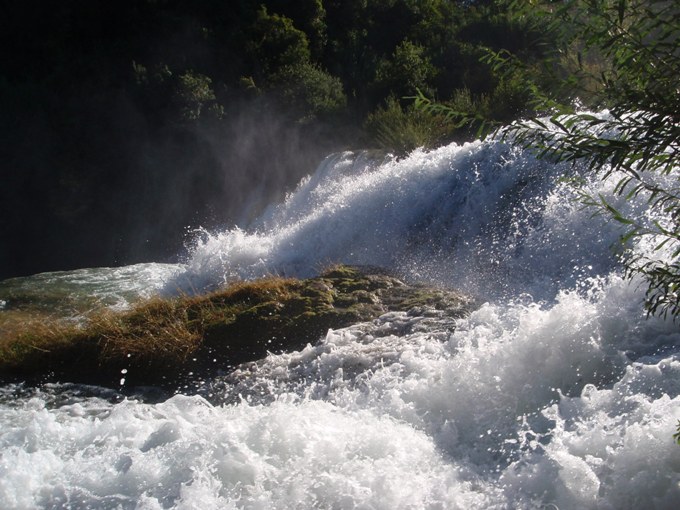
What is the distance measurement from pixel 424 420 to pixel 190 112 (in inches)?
584

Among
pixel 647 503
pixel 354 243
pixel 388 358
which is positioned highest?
pixel 354 243

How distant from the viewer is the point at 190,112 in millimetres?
18266

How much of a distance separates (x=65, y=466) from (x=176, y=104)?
14.7 meters

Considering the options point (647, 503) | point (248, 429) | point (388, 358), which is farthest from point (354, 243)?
point (647, 503)

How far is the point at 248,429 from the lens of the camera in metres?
5.00

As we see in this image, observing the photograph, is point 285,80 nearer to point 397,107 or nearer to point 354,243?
point 397,107

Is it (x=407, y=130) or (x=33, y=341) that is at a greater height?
(x=407, y=130)

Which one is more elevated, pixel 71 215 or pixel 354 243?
pixel 71 215

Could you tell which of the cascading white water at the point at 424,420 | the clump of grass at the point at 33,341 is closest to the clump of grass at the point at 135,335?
the clump of grass at the point at 33,341

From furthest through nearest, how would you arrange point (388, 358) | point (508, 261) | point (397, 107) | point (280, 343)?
point (397, 107), point (508, 261), point (280, 343), point (388, 358)

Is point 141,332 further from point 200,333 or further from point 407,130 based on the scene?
point 407,130

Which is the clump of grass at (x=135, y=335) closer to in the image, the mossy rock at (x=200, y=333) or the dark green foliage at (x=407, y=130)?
the mossy rock at (x=200, y=333)

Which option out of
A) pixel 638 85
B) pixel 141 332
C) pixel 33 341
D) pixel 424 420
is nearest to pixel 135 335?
pixel 141 332

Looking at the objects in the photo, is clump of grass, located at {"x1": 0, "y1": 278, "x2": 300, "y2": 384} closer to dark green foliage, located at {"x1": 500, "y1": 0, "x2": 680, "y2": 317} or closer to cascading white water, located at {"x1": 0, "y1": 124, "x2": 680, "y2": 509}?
cascading white water, located at {"x1": 0, "y1": 124, "x2": 680, "y2": 509}
